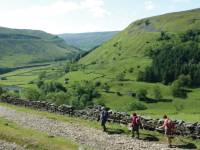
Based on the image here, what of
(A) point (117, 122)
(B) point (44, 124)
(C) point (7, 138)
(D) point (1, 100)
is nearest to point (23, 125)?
(B) point (44, 124)

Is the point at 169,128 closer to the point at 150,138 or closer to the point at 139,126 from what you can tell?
the point at 150,138

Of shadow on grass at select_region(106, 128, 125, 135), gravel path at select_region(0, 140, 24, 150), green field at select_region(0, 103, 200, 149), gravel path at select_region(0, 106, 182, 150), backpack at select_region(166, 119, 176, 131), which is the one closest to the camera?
gravel path at select_region(0, 106, 182, 150)

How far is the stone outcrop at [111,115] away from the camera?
141 feet

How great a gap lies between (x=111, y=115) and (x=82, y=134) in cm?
779

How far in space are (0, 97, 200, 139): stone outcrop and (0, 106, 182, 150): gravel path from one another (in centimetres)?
434

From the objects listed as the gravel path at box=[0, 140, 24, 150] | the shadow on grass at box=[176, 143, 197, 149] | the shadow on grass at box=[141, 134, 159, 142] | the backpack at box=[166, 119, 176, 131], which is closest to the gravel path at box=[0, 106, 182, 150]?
the shadow on grass at box=[141, 134, 159, 142]

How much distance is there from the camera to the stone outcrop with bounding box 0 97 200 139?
4306 cm

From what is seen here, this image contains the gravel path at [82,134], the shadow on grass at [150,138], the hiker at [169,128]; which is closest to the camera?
the gravel path at [82,134]

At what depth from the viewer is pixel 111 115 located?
172ft

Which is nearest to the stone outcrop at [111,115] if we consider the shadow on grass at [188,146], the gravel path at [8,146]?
the shadow on grass at [188,146]

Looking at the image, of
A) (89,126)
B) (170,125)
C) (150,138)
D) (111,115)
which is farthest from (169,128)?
(111,115)

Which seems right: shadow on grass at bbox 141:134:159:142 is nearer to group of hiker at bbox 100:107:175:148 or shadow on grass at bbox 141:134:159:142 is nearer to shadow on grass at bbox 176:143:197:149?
group of hiker at bbox 100:107:175:148

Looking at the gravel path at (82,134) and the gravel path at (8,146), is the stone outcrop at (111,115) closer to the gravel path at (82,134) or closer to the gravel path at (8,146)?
the gravel path at (82,134)

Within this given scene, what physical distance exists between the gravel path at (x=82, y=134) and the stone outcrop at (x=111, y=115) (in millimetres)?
4338
